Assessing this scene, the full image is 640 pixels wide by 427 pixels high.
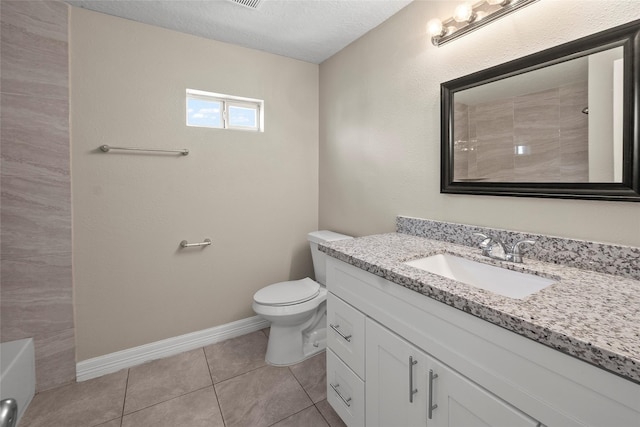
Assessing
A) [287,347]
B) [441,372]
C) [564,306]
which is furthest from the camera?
[287,347]

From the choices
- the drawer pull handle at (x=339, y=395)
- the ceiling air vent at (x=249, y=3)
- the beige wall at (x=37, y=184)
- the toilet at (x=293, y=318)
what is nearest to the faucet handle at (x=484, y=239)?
the drawer pull handle at (x=339, y=395)

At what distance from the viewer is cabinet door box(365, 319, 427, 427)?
99 cm

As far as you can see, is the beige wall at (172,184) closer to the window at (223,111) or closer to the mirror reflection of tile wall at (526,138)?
the window at (223,111)

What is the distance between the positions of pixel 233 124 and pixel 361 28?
1148 millimetres

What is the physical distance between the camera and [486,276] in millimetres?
1210

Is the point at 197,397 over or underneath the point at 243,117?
underneath

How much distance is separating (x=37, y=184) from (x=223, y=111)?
1.22 metres

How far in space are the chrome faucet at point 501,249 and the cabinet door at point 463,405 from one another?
1.86 feet

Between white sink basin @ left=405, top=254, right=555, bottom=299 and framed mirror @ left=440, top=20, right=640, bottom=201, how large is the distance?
1.14 feet

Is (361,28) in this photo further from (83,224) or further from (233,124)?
(83,224)

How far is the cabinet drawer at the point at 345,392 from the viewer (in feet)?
4.21

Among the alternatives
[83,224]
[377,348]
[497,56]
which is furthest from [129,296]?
[497,56]

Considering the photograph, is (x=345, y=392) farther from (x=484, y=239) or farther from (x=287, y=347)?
(x=484, y=239)

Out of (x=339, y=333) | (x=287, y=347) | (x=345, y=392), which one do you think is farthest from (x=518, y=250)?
(x=287, y=347)
